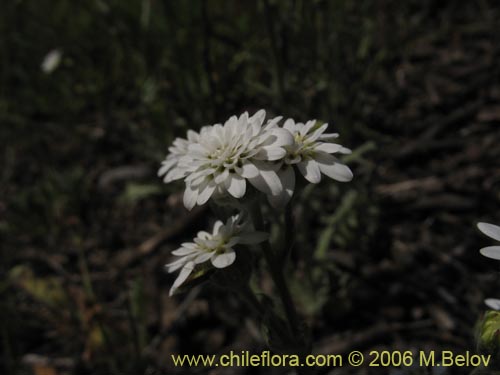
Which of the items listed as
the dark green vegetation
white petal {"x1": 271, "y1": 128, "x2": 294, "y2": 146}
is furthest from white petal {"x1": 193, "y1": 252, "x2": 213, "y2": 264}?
the dark green vegetation

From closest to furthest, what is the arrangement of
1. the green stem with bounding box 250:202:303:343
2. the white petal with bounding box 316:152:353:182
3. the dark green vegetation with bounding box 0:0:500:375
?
the white petal with bounding box 316:152:353:182
the green stem with bounding box 250:202:303:343
the dark green vegetation with bounding box 0:0:500:375

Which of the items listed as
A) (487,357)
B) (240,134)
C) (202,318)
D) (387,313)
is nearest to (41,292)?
(202,318)

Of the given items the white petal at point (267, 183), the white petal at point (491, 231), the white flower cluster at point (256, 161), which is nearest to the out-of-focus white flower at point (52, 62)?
the white flower cluster at point (256, 161)

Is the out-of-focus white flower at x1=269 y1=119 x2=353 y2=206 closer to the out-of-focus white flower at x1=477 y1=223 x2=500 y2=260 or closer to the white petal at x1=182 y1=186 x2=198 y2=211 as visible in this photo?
the white petal at x1=182 y1=186 x2=198 y2=211

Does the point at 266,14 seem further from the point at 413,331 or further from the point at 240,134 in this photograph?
the point at 413,331

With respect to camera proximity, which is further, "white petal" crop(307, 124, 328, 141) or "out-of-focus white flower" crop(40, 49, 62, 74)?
"out-of-focus white flower" crop(40, 49, 62, 74)

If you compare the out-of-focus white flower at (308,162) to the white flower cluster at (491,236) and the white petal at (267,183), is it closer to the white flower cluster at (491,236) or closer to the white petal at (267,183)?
the white petal at (267,183)
